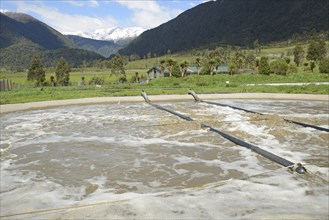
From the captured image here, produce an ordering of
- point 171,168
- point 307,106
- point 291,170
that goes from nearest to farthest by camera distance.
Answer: point 291,170 < point 171,168 < point 307,106

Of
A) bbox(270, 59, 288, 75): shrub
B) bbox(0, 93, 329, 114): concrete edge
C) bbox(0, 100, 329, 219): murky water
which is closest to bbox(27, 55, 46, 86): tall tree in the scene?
bbox(270, 59, 288, 75): shrub

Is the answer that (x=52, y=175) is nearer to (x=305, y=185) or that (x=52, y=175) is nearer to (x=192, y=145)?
(x=192, y=145)

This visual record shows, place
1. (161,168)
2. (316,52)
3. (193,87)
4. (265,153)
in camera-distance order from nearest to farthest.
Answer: (161,168) → (265,153) → (193,87) → (316,52)

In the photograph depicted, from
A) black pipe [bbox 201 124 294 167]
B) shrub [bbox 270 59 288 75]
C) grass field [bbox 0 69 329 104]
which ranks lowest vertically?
black pipe [bbox 201 124 294 167]

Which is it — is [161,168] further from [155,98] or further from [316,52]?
[316,52]

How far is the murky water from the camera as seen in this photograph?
6.07 m

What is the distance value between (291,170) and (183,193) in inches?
114

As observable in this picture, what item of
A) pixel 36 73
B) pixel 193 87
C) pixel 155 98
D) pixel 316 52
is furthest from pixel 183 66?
pixel 316 52

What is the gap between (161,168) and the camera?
8891mm

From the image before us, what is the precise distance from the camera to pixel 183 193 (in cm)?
668

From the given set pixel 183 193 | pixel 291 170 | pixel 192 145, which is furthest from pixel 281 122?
pixel 183 193

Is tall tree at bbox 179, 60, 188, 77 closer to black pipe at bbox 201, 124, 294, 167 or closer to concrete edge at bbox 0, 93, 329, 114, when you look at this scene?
concrete edge at bbox 0, 93, 329, 114

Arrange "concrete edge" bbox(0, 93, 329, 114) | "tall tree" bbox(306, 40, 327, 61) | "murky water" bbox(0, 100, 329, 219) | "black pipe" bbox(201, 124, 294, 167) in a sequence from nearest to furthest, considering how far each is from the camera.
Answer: "murky water" bbox(0, 100, 329, 219)
"black pipe" bbox(201, 124, 294, 167)
"concrete edge" bbox(0, 93, 329, 114)
"tall tree" bbox(306, 40, 327, 61)

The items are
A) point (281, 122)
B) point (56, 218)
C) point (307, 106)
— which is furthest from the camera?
point (307, 106)
